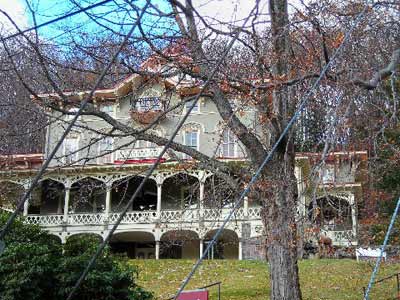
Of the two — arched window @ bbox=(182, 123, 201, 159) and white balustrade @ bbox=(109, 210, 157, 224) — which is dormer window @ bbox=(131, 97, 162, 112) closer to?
white balustrade @ bbox=(109, 210, 157, 224)

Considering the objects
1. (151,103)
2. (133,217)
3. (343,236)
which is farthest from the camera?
(133,217)

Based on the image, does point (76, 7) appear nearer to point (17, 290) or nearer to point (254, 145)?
point (254, 145)

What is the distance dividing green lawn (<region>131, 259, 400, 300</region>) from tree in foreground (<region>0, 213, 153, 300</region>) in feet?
13.6

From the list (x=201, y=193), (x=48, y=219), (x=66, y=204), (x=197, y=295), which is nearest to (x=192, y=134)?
(x=66, y=204)

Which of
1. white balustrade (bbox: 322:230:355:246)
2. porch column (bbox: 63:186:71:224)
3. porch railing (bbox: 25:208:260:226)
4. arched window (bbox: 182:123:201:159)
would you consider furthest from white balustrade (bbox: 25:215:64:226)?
white balustrade (bbox: 322:230:355:246)

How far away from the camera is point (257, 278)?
16.3 metres

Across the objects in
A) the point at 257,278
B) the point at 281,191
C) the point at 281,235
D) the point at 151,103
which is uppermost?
the point at 151,103

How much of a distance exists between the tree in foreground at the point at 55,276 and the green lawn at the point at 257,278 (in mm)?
4133

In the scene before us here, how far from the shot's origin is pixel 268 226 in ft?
27.4

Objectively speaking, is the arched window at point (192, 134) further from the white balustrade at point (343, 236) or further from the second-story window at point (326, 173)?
the second-story window at point (326, 173)

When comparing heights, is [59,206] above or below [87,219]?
above

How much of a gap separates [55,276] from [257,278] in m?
8.02

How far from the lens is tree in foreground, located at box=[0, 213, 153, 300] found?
29.6 feet

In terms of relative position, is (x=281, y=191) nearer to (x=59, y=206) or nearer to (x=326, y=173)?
(x=326, y=173)
